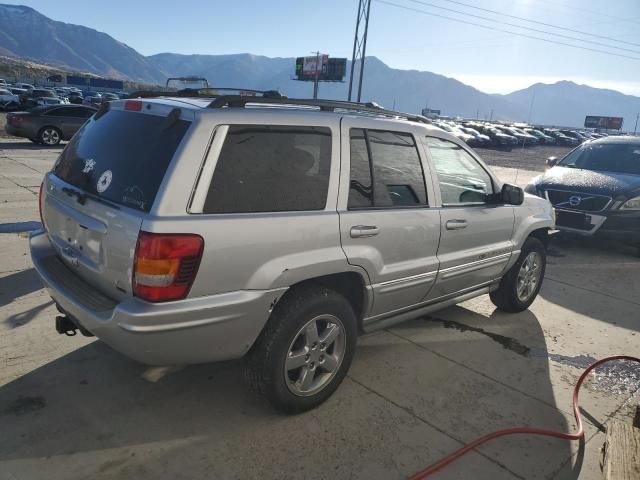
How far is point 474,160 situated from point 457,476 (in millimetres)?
2461

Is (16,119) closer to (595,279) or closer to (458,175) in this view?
(458,175)

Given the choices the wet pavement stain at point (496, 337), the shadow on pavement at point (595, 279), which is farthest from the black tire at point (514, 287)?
the shadow on pavement at point (595, 279)

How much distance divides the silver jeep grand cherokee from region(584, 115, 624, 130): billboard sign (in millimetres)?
113673

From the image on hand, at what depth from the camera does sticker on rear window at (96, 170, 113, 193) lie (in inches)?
103

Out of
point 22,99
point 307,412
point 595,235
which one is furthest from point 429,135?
point 22,99

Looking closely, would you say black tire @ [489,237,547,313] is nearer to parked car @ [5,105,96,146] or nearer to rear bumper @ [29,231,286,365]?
rear bumper @ [29,231,286,365]

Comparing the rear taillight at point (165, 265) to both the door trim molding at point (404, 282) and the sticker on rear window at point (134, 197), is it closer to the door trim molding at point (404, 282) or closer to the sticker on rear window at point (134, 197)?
the sticker on rear window at point (134, 197)

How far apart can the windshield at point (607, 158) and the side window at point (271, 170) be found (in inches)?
275

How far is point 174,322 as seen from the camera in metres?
2.31

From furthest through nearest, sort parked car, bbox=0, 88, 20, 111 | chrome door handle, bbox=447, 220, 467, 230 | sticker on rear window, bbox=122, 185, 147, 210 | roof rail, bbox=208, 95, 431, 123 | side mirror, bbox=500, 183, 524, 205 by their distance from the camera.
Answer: parked car, bbox=0, 88, 20, 111, side mirror, bbox=500, 183, 524, 205, chrome door handle, bbox=447, 220, 467, 230, roof rail, bbox=208, 95, 431, 123, sticker on rear window, bbox=122, 185, 147, 210

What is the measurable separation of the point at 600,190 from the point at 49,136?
625 inches

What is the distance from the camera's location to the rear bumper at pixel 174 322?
2.29 m

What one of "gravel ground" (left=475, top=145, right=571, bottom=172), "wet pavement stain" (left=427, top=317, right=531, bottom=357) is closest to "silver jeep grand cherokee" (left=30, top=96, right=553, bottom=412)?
"wet pavement stain" (left=427, top=317, right=531, bottom=357)

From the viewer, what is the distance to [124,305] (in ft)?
7.63
